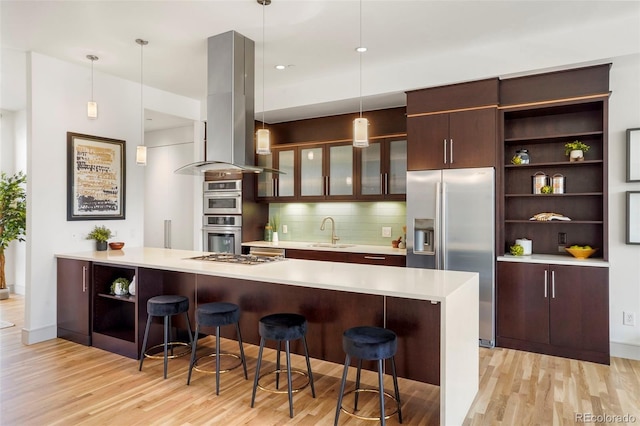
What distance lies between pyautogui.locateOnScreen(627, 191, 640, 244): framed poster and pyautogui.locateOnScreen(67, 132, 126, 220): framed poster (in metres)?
5.38

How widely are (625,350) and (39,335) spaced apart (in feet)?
18.8

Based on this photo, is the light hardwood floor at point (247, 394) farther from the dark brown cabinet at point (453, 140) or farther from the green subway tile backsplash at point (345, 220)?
the green subway tile backsplash at point (345, 220)

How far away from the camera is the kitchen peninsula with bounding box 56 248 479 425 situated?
91.6 inches

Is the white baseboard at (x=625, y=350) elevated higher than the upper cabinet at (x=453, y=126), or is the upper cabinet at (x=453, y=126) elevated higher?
the upper cabinet at (x=453, y=126)

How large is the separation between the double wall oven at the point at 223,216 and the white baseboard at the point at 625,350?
4382mm

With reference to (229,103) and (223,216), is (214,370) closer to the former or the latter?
(229,103)

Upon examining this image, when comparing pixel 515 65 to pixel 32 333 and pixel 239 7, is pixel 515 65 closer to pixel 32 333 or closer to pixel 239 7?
pixel 239 7

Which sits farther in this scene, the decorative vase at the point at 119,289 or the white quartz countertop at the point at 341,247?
the white quartz countertop at the point at 341,247

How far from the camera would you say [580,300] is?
11.8 ft

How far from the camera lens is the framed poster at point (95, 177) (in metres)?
4.30

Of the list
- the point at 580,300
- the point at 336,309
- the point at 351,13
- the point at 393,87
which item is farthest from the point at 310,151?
the point at 580,300

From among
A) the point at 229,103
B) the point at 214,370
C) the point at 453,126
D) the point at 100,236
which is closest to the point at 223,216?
the point at 100,236

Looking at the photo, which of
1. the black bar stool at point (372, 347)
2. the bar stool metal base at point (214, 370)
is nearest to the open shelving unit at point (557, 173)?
the black bar stool at point (372, 347)

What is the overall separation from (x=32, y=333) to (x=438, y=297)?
4078 millimetres
